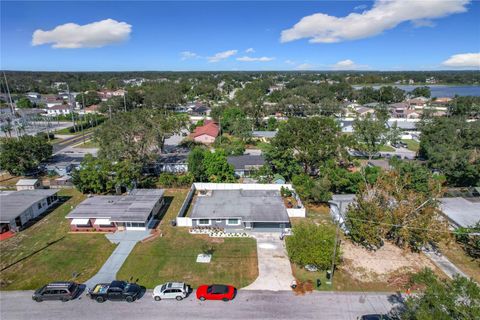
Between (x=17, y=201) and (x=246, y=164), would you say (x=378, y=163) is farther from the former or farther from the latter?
(x=17, y=201)

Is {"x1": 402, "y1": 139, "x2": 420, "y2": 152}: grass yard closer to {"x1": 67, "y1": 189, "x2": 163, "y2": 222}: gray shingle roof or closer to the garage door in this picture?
the garage door

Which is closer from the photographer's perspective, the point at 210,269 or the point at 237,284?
the point at 237,284

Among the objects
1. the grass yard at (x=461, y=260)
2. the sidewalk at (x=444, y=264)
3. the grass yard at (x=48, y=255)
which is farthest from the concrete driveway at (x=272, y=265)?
the grass yard at (x=461, y=260)

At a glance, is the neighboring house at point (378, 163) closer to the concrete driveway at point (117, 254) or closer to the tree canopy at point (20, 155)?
the concrete driveway at point (117, 254)

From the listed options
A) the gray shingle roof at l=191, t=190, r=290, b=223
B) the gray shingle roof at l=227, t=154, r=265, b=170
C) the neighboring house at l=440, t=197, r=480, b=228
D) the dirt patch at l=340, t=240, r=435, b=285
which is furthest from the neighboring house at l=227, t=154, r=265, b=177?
the neighboring house at l=440, t=197, r=480, b=228

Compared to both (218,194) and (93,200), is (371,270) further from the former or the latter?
(93,200)

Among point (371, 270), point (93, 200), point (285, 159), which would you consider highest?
point (285, 159)

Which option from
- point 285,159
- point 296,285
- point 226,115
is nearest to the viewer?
point 296,285

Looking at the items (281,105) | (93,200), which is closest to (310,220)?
(93,200)
